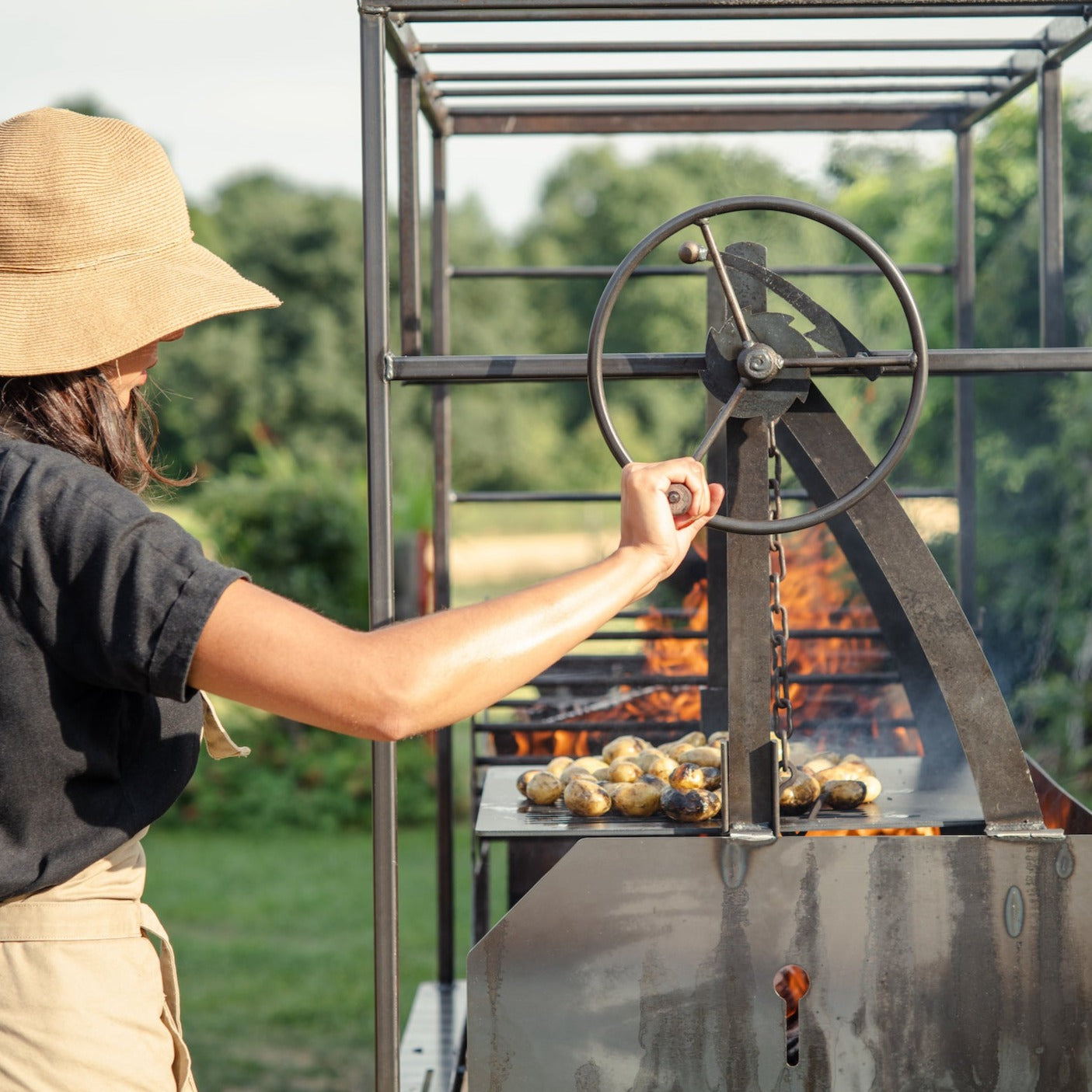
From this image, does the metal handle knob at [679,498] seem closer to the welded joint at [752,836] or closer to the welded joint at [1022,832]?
the welded joint at [752,836]

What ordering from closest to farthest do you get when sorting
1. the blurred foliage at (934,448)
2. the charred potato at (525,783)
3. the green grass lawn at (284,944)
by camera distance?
the charred potato at (525,783) → the green grass lawn at (284,944) → the blurred foliage at (934,448)

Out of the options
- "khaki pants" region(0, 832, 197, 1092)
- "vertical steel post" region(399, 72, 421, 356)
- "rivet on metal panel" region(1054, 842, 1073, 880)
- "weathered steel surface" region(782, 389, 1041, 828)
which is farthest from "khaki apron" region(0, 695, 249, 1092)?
"vertical steel post" region(399, 72, 421, 356)

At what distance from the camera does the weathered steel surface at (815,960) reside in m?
1.55

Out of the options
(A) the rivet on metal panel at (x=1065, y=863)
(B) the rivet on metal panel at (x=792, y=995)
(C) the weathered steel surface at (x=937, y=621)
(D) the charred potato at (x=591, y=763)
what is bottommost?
(B) the rivet on metal panel at (x=792, y=995)

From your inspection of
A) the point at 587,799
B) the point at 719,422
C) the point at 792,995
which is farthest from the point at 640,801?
the point at 719,422

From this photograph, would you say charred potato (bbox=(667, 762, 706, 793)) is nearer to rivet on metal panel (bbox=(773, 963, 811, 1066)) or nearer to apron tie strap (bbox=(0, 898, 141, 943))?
rivet on metal panel (bbox=(773, 963, 811, 1066))

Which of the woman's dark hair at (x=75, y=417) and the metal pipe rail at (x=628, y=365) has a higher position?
the metal pipe rail at (x=628, y=365)

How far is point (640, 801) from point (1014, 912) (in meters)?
0.49

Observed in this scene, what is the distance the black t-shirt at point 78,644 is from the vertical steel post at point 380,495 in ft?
1.35

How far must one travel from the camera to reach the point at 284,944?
17.0 feet

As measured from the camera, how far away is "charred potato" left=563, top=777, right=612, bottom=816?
1734mm

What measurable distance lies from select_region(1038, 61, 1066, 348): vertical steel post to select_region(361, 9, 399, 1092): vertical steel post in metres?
1.44

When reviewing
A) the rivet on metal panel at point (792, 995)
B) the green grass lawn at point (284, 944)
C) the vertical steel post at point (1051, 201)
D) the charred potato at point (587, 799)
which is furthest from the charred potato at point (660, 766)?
the green grass lawn at point (284, 944)

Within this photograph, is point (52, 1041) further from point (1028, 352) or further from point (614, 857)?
point (1028, 352)
